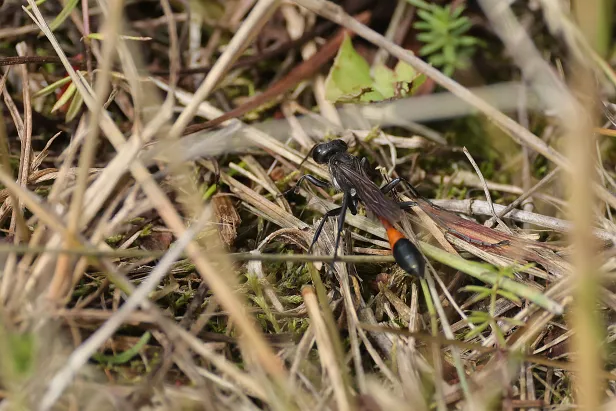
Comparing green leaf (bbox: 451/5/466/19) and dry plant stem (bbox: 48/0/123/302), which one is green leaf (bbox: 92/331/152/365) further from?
green leaf (bbox: 451/5/466/19)

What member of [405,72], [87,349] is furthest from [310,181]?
[87,349]

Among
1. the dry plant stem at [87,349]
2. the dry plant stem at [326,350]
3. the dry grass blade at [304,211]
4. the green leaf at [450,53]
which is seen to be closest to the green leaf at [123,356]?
the dry grass blade at [304,211]

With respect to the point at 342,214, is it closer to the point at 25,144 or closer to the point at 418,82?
the point at 418,82

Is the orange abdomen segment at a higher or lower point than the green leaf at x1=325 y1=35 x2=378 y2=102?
lower

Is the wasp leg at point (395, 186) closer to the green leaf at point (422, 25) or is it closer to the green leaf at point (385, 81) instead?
the green leaf at point (385, 81)

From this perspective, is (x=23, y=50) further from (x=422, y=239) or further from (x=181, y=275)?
(x=422, y=239)

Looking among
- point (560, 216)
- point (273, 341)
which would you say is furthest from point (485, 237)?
point (273, 341)

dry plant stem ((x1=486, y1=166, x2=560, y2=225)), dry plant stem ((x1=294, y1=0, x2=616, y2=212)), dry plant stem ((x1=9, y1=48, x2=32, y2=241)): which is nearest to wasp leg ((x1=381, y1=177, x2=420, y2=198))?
dry plant stem ((x1=486, y1=166, x2=560, y2=225))
